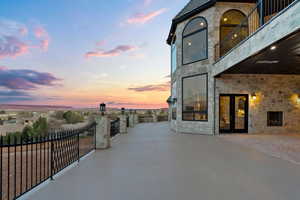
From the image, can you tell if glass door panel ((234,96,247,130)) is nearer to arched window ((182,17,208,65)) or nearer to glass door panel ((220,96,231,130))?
glass door panel ((220,96,231,130))

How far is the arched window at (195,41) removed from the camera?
954cm

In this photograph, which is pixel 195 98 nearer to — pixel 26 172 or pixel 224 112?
pixel 224 112

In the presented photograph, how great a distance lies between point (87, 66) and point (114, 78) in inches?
140

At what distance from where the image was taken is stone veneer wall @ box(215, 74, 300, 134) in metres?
9.20

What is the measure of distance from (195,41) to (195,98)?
133 inches

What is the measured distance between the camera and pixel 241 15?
9.30 m

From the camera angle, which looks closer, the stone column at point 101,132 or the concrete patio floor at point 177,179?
the concrete patio floor at point 177,179

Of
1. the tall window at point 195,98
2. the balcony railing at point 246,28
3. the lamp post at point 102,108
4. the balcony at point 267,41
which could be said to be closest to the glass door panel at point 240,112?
the tall window at point 195,98

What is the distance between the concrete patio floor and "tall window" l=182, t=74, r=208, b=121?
469 centimetres

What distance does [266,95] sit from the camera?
30.7ft

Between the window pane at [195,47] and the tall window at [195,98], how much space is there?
3.70 feet

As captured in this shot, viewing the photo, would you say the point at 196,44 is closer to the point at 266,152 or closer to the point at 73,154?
the point at 266,152

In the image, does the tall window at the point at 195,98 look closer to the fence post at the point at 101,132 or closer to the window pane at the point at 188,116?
the window pane at the point at 188,116

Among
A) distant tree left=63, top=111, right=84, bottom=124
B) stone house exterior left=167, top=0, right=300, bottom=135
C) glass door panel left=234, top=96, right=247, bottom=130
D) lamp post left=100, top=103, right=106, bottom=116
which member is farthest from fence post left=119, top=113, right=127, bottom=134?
distant tree left=63, top=111, right=84, bottom=124
